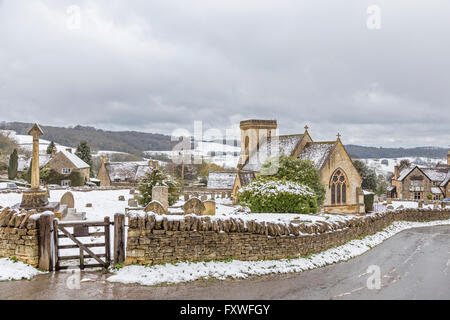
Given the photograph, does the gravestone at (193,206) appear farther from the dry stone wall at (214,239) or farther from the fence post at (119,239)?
the fence post at (119,239)

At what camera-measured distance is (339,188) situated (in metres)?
36.5

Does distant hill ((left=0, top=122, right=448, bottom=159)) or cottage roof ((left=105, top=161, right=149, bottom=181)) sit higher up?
distant hill ((left=0, top=122, right=448, bottom=159))

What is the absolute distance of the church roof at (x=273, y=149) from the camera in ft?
134

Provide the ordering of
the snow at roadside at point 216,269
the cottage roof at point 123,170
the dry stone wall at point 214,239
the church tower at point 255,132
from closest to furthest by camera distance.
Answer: the snow at roadside at point 216,269, the dry stone wall at point 214,239, the church tower at point 255,132, the cottage roof at point 123,170

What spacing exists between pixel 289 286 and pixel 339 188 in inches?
1114

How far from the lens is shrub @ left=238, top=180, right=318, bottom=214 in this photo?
758 inches

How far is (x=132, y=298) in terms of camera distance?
8508mm

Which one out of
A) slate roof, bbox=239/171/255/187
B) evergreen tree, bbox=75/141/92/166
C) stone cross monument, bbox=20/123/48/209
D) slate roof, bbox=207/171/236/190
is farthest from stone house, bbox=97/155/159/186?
stone cross monument, bbox=20/123/48/209

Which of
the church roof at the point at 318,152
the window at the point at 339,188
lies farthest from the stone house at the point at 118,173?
the window at the point at 339,188

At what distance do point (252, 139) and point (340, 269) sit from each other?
3898 centimetres

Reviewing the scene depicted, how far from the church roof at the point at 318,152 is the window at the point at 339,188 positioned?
6.86ft

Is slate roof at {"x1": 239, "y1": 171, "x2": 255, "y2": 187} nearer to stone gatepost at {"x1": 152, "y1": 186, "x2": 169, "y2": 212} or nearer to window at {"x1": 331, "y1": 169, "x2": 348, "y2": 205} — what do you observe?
window at {"x1": 331, "y1": 169, "x2": 348, "y2": 205}

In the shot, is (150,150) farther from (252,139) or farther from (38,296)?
(38,296)

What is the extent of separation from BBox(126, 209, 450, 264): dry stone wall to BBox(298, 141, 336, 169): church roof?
22682 mm
